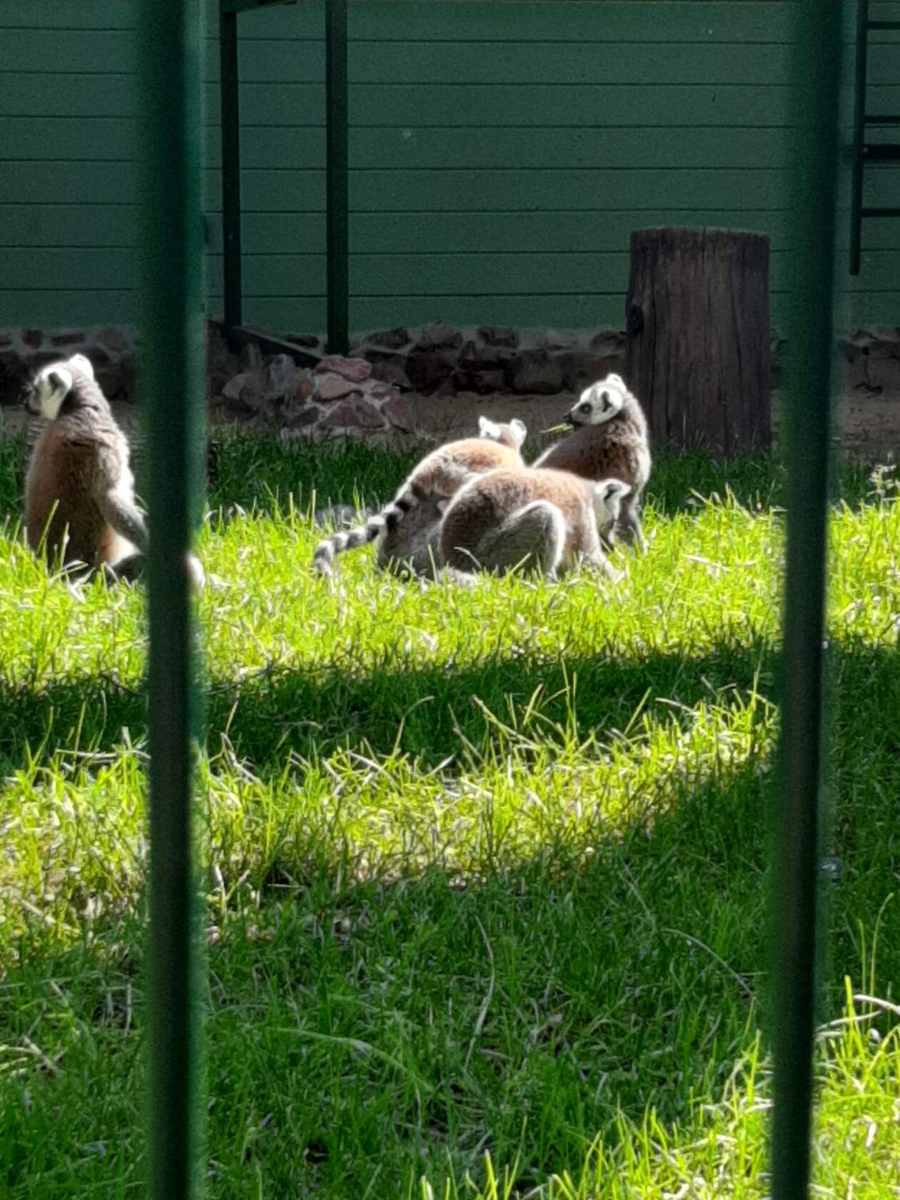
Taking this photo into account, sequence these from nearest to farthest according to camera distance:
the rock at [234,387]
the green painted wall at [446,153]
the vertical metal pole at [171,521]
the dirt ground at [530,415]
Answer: the vertical metal pole at [171,521] → the dirt ground at [530,415] → the rock at [234,387] → the green painted wall at [446,153]

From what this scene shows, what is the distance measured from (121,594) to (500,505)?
1.21 metres

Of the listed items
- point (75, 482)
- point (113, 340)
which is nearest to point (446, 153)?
point (113, 340)

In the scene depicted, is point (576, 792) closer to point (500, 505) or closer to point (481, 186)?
point (500, 505)

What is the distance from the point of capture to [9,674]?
4.00 metres

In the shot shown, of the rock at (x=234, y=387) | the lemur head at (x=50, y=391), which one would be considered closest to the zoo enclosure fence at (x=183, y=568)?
the lemur head at (x=50, y=391)

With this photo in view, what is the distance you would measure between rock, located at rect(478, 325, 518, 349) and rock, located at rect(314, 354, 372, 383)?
181 centimetres

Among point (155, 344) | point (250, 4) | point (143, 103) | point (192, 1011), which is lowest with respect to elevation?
point (192, 1011)

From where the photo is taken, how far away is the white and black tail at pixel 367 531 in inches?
211

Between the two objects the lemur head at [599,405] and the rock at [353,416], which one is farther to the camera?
the rock at [353,416]

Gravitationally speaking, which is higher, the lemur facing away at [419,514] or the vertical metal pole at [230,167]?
the vertical metal pole at [230,167]

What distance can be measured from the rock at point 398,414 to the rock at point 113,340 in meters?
2.21

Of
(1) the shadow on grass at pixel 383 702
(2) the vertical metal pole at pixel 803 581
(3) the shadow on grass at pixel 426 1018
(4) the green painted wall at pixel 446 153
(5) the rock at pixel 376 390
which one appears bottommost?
(3) the shadow on grass at pixel 426 1018

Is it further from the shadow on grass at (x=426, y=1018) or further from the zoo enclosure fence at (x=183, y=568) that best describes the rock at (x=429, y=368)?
the zoo enclosure fence at (x=183, y=568)

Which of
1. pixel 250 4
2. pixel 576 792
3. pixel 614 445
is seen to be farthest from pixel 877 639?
pixel 250 4
